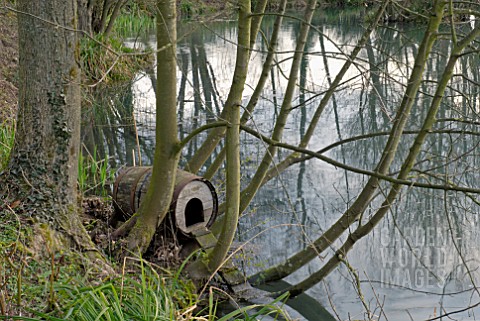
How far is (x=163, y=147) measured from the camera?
469 cm

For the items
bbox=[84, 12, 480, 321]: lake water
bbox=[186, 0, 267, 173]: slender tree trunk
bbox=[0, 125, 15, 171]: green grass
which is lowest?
bbox=[84, 12, 480, 321]: lake water

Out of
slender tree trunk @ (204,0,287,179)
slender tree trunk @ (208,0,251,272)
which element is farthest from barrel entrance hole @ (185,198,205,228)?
slender tree trunk @ (208,0,251,272)

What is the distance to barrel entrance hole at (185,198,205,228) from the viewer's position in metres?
5.20

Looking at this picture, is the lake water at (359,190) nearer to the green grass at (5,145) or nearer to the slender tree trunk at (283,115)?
the slender tree trunk at (283,115)

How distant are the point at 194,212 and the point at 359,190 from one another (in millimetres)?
2381

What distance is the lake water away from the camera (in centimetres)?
475

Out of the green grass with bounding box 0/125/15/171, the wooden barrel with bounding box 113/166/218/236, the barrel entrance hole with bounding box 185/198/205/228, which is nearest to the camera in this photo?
the wooden barrel with bounding box 113/166/218/236

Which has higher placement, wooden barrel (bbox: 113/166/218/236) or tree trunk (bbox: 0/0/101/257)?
tree trunk (bbox: 0/0/101/257)

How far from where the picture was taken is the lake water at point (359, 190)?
475 centimetres

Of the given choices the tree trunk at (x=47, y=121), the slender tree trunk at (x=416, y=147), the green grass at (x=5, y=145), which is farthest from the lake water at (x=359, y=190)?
the green grass at (x=5, y=145)

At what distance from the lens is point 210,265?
15.9 ft

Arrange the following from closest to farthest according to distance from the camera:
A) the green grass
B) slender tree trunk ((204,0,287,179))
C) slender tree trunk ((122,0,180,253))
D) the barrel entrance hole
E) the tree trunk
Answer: the tree trunk → slender tree trunk ((122,0,180,253)) → slender tree trunk ((204,0,287,179)) → the barrel entrance hole → the green grass

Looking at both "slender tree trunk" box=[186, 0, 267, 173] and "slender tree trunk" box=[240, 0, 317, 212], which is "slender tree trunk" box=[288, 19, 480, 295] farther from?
"slender tree trunk" box=[186, 0, 267, 173]

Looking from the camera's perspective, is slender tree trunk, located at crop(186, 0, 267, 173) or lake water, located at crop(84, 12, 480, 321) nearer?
lake water, located at crop(84, 12, 480, 321)
